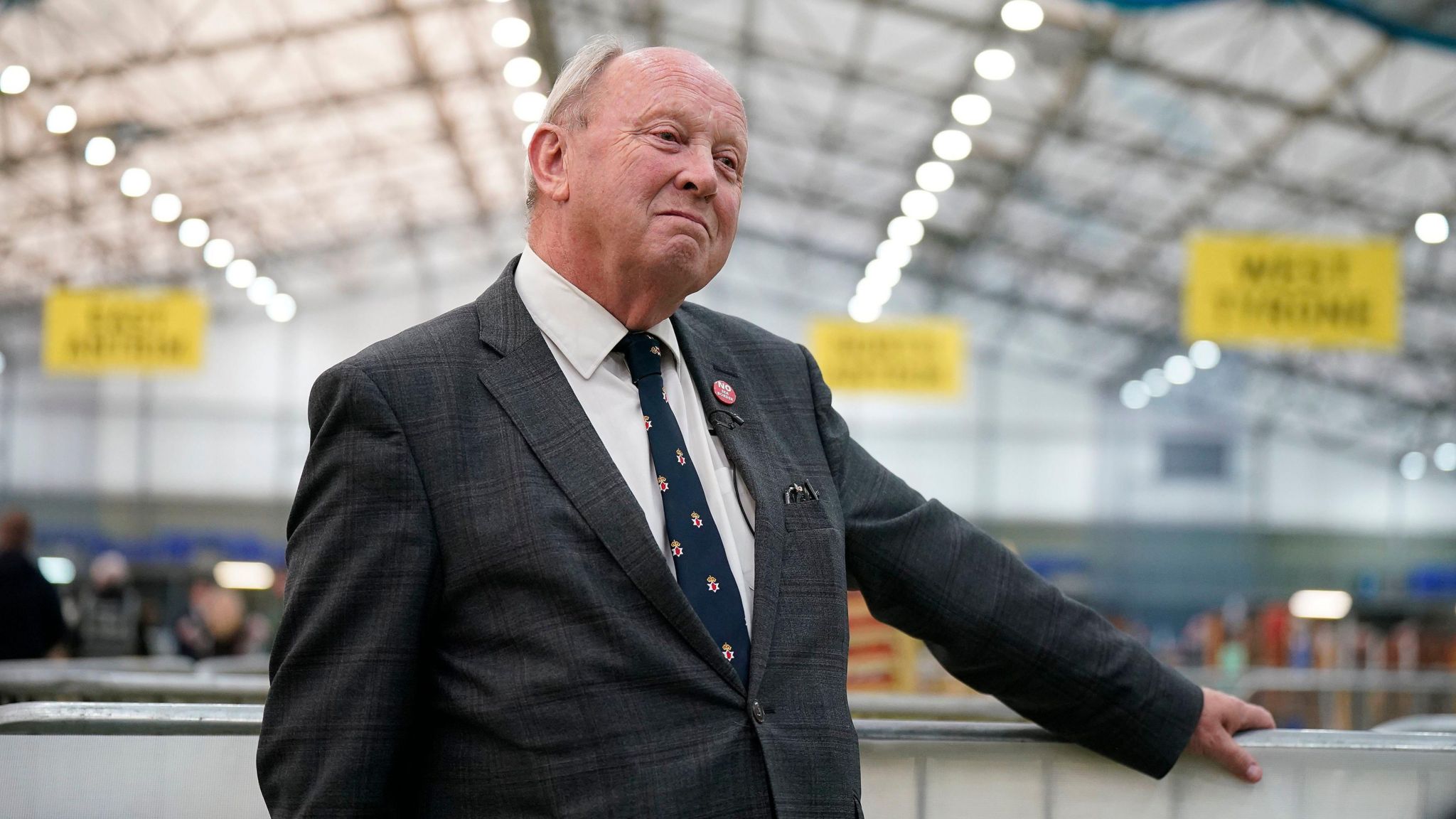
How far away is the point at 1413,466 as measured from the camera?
93.7 ft

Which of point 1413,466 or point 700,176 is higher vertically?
point 1413,466

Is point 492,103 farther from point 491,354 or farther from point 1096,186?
point 491,354

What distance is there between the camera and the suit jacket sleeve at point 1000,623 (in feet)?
6.47

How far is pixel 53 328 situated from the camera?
554 inches

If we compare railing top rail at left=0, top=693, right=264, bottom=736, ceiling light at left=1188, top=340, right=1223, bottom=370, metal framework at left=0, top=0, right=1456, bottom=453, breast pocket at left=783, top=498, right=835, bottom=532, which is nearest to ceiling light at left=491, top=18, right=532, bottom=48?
metal framework at left=0, top=0, right=1456, bottom=453

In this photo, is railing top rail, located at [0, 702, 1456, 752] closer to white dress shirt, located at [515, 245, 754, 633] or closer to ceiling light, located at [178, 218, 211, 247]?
white dress shirt, located at [515, 245, 754, 633]

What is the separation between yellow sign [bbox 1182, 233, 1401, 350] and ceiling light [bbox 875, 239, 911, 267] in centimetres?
841

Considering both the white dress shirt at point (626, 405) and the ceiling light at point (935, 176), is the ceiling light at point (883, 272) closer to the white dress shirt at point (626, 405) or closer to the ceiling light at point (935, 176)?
the ceiling light at point (935, 176)

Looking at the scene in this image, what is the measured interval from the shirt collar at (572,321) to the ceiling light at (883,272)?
61.2 ft

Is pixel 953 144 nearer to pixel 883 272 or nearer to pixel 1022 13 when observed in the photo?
pixel 1022 13

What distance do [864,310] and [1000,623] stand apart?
75.5 feet

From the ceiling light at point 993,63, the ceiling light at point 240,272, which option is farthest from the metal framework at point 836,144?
the ceiling light at point 240,272

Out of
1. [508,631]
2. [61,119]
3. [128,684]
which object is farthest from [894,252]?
[508,631]

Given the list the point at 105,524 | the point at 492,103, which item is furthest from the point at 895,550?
the point at 105,524
